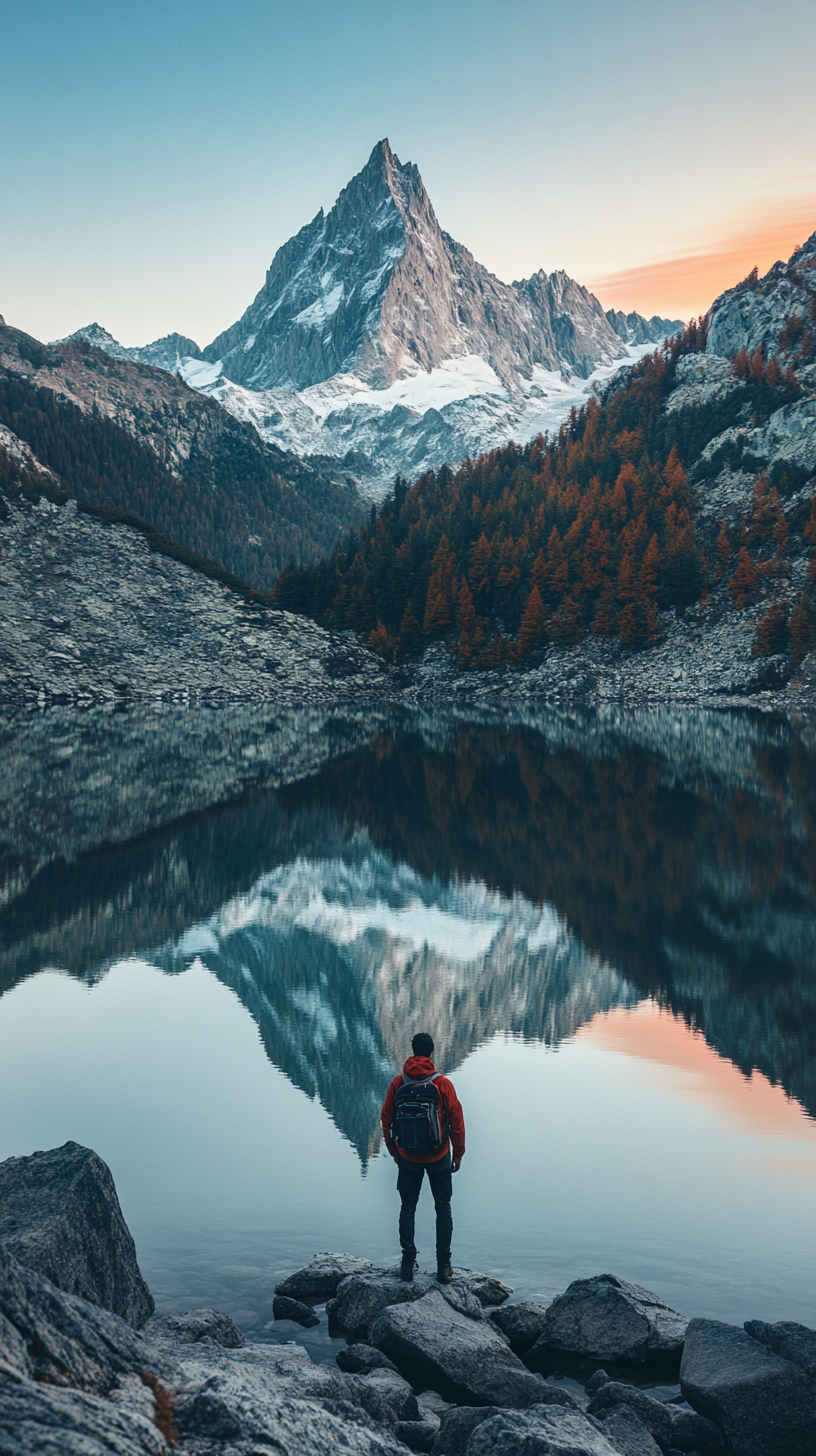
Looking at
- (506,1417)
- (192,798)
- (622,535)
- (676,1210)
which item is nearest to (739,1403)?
(506,1417)

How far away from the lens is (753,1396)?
8.06 m

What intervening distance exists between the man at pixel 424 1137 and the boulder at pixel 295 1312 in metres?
1.00

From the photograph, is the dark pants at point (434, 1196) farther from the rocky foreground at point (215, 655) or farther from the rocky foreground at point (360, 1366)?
the rocky foreground at point (215, 655)

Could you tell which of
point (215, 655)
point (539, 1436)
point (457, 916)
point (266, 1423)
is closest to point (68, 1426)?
point (266, 1423)

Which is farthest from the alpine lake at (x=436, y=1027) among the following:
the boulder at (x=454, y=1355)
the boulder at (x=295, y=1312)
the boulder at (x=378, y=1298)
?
the boulder at (x=454, y=1355)

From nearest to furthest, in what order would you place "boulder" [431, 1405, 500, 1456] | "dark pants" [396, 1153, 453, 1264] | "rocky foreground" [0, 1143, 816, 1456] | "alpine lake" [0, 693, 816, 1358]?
"rocky foreground" [0, 1143, 816, 1456], "boulder" [431, 1405, 500, 1456], "dark pants" [396, 1153, 453, 1264], "alpine lake" [0, 693, 816, 1358]

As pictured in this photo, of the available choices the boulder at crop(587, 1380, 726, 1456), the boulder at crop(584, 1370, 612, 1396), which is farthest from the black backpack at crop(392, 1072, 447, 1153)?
the boulder at crop(587, 1380, 726, 1456)

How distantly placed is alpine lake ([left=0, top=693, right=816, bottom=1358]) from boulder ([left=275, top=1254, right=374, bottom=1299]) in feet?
1.01

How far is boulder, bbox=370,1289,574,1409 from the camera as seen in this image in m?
8.59

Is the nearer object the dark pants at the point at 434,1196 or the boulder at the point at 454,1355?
the boulder at the point at 454,1355

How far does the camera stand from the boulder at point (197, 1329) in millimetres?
9026

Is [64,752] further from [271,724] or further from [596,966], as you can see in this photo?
[596,966]

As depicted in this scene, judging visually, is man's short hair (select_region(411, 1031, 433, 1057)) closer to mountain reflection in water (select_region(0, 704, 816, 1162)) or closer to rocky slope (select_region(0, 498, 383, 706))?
mountain reflection in water (select_region(0, 704, 816, 1162))

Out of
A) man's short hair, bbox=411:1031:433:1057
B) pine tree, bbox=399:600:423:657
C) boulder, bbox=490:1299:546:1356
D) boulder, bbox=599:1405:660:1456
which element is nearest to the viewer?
boulder, bbox=599:1405:660:1456
